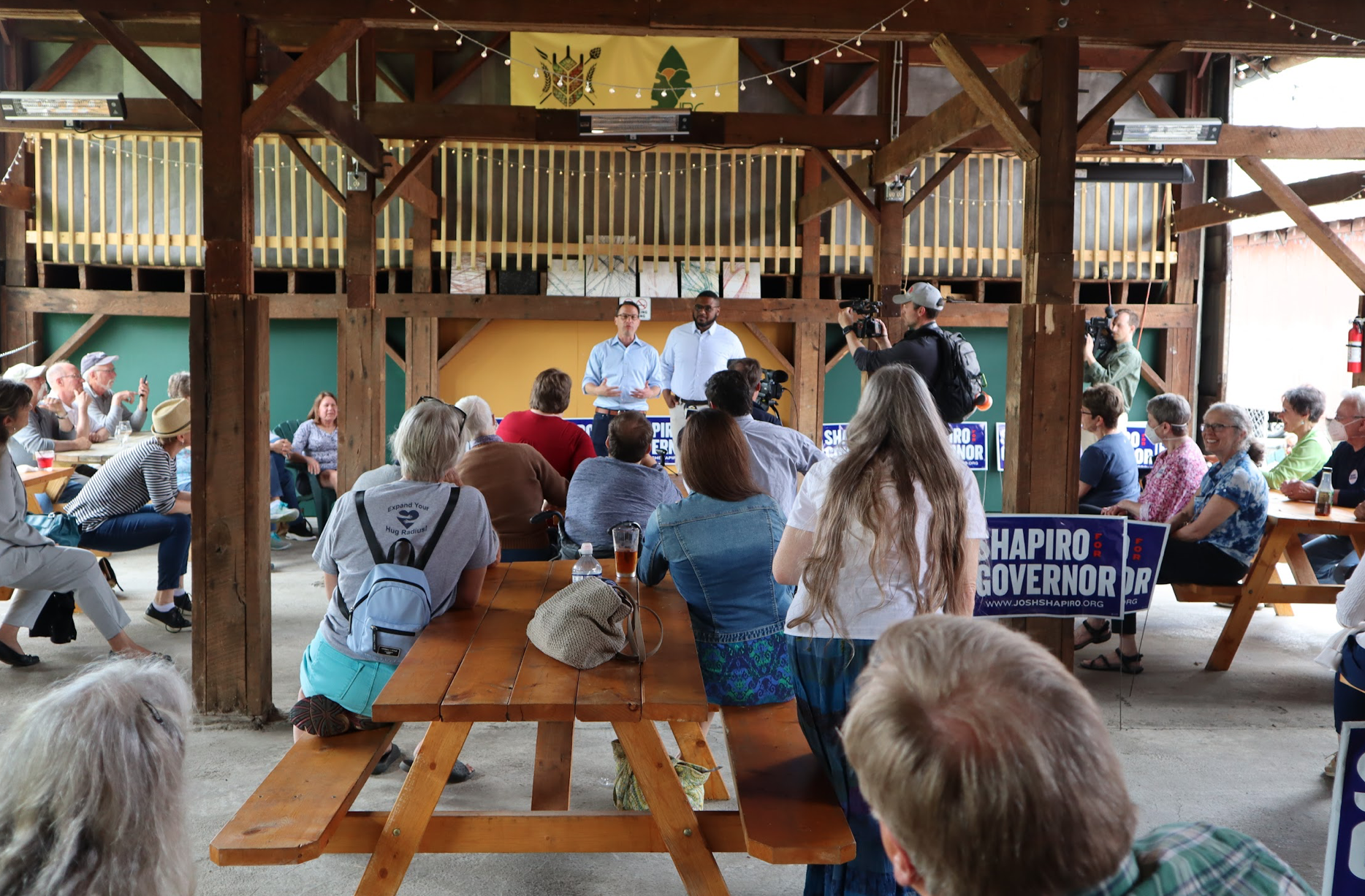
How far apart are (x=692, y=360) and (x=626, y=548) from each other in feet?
15.7

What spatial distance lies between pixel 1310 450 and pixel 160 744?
677cm

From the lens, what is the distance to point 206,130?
14.1ft

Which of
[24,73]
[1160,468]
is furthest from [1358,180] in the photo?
[24,73]

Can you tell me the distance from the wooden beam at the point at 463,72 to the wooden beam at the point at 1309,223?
6581mm

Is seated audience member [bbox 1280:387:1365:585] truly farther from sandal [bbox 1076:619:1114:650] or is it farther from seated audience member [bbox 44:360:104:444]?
seated audience member [bbox 44:360:104:444]

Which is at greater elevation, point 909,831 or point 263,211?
point 263,211

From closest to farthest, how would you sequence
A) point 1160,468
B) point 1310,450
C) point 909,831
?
point 909,831
point 1160,468
point 1310,450

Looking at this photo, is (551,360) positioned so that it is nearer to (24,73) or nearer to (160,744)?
(24,73)

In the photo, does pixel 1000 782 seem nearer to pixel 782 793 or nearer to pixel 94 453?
pixel 782 793

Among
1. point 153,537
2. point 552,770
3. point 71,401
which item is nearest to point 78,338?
point 71,401

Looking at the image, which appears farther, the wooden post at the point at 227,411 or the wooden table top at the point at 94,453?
the wooden table top at the point at 94,453

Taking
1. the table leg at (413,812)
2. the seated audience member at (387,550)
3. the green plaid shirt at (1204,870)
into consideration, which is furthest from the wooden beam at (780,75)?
the green plaid shirt at (1204,870)

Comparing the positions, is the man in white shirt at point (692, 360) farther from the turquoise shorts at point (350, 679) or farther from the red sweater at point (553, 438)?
the turquoise shorts at point (350, 679)

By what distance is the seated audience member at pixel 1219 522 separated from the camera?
5152 millimetres
